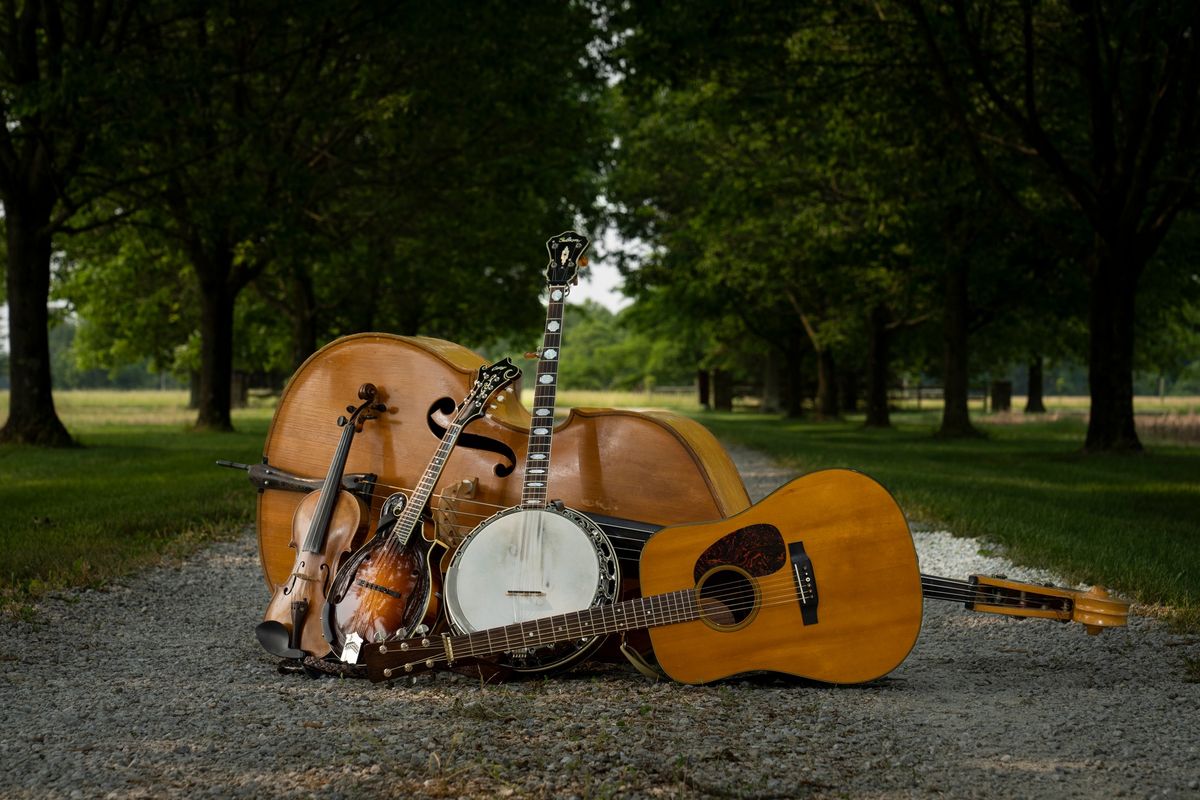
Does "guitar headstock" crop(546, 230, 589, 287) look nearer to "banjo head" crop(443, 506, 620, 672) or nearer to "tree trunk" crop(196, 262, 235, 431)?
"banjo head" crop(443, 506, 620, 672)

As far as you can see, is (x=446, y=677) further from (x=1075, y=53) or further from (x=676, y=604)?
(x=1075, y=53)

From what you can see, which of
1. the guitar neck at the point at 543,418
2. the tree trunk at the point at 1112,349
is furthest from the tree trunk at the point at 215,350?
the guitar neck at the point at 543,418

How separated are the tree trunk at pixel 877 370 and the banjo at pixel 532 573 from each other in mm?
23853

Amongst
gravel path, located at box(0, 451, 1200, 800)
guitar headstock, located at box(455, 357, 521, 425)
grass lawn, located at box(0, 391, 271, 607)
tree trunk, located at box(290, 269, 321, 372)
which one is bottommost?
gravel path, located at box(0, 451, 1200, 800)

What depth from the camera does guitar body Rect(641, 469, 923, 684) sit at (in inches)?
165

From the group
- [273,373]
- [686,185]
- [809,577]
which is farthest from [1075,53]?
[273,373]

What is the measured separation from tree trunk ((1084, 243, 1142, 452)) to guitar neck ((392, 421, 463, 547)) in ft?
42.9

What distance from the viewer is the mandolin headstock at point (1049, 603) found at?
162 inches

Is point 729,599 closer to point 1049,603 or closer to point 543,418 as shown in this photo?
point 543,418

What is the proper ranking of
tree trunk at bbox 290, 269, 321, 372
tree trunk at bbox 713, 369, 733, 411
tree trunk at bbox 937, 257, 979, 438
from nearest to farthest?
tree trunk at bbox 937, 257, 979, 438 → tree trunk at bbox 290, 269, 321, 372 → tree trunk at bbox 713, 369, 733, 411

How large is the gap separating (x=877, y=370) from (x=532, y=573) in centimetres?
2469

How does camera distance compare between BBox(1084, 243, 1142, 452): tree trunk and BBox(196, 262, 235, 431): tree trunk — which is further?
BBox(196, 262, 235, 431): tree trunk

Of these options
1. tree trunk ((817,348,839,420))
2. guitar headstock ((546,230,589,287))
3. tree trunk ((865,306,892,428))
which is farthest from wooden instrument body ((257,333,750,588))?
tree trunk ((817,348,839,420))

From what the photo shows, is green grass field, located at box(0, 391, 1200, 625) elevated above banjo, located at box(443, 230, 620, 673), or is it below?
below
